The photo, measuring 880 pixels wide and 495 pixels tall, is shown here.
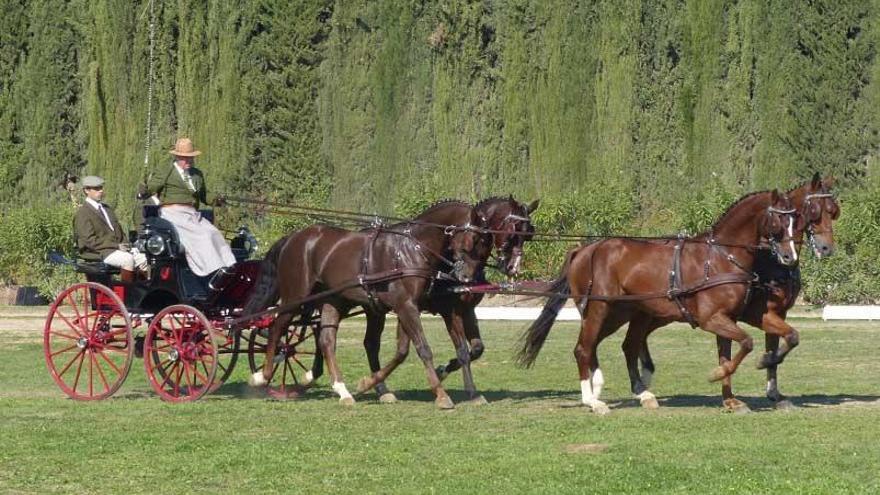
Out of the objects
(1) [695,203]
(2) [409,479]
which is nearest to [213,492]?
(2) [409,479]

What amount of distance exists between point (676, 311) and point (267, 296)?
14.5 ft

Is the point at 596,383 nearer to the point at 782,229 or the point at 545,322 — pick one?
the point at 545,322

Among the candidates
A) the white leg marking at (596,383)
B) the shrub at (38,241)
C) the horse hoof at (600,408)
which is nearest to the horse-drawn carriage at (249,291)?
the white leg marking at (596,383)

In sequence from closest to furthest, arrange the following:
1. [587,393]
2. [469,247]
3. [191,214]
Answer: [587,393] < [469,247] < [191,214]

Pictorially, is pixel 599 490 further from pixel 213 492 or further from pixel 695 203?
pixel 695 203

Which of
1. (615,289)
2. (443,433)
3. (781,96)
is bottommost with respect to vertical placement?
(443,433)

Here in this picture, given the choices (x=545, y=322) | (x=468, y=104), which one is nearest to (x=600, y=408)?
(x=545, y=322)

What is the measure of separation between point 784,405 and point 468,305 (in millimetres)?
3341

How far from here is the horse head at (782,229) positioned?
14242 millimetres

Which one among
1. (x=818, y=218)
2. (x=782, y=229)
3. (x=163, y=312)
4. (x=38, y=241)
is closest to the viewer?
(x=818, y=218)

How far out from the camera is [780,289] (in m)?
14.8

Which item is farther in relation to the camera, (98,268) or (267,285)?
(267,285)

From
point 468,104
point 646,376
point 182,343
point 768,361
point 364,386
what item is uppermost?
point 468,104

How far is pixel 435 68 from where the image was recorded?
33.5 m
